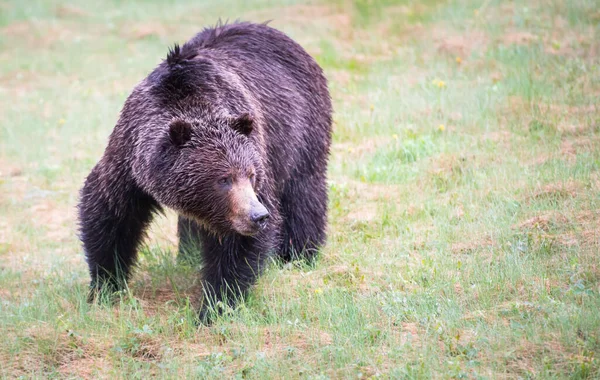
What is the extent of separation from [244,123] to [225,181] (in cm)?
46

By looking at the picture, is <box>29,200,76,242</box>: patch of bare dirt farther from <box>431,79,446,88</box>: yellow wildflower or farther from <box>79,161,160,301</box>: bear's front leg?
<box>431,79,446,88</box>: yellow wildflower

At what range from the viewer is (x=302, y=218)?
7.14m

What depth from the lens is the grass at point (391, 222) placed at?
4918 millimetres

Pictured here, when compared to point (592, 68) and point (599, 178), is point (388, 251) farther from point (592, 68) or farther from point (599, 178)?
point (592, 68)

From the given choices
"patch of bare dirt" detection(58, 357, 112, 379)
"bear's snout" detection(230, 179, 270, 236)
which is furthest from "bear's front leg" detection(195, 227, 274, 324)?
"patch of bare dirt" detection(58, 357, 112, 379)

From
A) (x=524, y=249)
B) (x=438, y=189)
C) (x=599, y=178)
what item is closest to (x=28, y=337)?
(x=524, y=249)

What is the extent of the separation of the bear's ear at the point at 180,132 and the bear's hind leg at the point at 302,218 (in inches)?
70.9

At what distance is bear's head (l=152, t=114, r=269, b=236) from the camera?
5328 millimetres

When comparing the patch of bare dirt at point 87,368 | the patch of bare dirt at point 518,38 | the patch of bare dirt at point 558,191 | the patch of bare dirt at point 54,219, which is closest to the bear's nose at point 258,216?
the patch of bare dirt at point 87,368

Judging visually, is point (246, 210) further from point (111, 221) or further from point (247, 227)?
point (111, 221)

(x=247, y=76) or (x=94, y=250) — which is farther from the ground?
(x=247, y=76)

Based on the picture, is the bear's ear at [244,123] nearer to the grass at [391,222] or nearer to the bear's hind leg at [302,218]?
the grass at [391,222]

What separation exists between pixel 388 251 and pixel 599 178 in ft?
7.36

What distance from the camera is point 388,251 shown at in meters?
6.81
